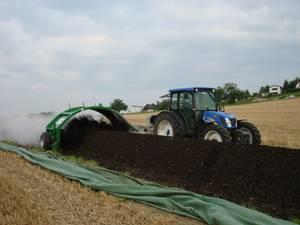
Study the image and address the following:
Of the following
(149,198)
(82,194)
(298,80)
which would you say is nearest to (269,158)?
(149,198)

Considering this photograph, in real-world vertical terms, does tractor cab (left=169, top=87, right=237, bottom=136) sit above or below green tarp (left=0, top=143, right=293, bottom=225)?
above

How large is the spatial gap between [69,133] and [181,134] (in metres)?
4.16

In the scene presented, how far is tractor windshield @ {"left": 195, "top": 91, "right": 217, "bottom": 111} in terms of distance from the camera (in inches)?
425

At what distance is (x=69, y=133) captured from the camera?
12844 mm

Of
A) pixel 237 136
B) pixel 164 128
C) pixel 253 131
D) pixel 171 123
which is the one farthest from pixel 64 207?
pixel 253 131

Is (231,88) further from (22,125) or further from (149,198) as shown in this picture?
(149,198)

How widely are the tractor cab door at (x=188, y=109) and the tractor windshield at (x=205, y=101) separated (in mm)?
179

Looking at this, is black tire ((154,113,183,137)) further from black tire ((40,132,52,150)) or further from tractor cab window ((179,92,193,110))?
black tire ((40,132,52,150))

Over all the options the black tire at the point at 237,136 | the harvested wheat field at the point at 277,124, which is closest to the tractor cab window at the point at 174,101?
the black tire at the point at 237,136

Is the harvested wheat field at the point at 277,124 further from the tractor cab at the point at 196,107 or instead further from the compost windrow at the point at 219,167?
the compost windrow at the point at 219,167

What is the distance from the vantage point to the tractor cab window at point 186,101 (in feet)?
35.6

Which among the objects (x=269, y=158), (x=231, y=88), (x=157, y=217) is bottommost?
(x=157, y=217)

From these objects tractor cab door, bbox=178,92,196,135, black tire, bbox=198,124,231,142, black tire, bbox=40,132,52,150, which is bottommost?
black tire, bbox=40,132,52,150

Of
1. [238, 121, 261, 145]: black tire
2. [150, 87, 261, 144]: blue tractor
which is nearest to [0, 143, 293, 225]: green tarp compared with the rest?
[150, 87, 261, 144]: blue tractor
